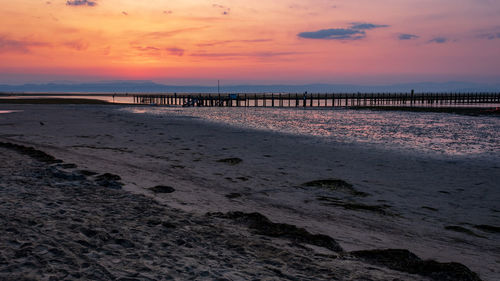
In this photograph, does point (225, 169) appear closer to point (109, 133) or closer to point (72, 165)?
point (72, 165)

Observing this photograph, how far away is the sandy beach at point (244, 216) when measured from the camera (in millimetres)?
4074

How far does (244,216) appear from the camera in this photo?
6160mm

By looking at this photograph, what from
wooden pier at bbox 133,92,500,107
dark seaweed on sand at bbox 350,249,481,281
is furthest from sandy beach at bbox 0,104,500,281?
wooden pier at bbox 133,92,500,107

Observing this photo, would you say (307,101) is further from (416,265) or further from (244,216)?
(416,265)

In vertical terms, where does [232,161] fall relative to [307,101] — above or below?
below

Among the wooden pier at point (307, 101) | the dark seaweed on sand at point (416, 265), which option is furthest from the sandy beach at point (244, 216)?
the wooden pier at point (307, 101)

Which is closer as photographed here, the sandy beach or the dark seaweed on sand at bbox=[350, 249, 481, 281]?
the sandy beach

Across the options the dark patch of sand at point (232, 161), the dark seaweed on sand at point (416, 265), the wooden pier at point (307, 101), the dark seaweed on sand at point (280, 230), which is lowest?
the dark seaweed on sand at point (416, 265)

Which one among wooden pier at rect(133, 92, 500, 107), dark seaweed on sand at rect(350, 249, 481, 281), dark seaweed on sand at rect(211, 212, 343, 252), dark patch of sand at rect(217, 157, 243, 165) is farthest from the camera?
wooden pier at rect(133, 92, 500, 107)

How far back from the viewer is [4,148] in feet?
39.2

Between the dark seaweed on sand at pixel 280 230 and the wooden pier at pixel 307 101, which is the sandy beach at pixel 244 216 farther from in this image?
the wooden pier at pixel 307 101

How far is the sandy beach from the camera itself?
4.07m

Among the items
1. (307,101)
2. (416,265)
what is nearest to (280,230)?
(416,265)

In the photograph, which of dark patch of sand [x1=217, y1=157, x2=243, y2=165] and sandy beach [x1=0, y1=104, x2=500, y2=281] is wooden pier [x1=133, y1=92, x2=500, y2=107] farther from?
sandy beach [x1=0, y1=104, x2=500, y2=281]
